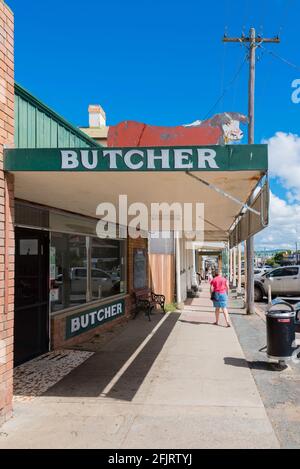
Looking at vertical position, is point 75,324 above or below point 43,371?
above

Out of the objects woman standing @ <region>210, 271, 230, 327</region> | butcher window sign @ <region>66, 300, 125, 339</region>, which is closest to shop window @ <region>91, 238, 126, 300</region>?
butcher window sign @ <region>66, 300, 125, 339</region>

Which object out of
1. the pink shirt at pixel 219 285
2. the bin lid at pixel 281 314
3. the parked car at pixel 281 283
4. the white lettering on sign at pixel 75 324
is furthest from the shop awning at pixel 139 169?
the parked car at pixel 281 283

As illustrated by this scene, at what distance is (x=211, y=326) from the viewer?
11.9 m

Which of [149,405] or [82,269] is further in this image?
[82,269]

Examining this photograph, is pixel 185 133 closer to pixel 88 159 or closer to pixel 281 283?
pixel 88 159

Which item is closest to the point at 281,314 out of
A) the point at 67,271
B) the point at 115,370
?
the point at 115,370

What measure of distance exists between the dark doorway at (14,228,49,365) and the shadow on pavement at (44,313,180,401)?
0.87 metres

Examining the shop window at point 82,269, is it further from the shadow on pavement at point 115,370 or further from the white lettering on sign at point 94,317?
the shadow on pavement at point 115,370

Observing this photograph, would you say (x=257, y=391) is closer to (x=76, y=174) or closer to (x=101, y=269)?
(x=76, y=174)

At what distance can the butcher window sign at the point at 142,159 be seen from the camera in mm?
4578

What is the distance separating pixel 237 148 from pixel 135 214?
5.44 metres

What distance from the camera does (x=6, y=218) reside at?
4.87m

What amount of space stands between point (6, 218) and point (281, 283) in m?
18.5
